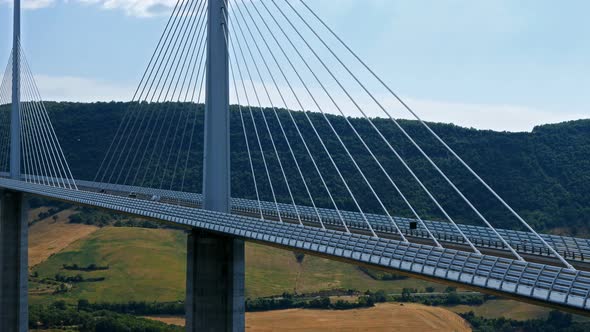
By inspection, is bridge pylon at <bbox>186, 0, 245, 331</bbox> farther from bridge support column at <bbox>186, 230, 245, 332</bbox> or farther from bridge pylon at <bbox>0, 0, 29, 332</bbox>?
bridge pylon at <bbox>0, 0, 29, 332</bbox>

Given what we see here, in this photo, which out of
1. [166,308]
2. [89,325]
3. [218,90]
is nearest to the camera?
[218,90]

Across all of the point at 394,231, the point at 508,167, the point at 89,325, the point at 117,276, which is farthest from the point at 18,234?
the point at 508,167

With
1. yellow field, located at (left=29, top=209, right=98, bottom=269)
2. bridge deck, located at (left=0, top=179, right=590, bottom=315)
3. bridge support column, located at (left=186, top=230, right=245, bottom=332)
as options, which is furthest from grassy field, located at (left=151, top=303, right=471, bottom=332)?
bridge deck, located at (left=0, top=179, right=590, bottom=315)

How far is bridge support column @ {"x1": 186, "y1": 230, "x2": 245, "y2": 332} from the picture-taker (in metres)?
22.1

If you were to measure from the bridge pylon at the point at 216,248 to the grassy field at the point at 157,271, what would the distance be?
35304 mm

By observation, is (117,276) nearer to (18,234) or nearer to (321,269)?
(321,269)

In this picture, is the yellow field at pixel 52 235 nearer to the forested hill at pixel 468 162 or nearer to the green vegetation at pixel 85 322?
the forested hill at pixel 468 162

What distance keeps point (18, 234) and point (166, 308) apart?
17.1 meters

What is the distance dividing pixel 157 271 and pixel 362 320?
18.6 m

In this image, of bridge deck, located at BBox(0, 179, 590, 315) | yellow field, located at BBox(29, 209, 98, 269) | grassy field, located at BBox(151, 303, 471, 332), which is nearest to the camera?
bridge deck, located at BBox(0, 179, 590, 315)

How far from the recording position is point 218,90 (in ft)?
74.6

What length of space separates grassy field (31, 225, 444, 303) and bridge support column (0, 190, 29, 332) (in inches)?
672

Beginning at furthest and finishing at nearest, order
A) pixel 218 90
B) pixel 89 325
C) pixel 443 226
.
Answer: pixel 89 325
pixel 218 90
pixel 443 226

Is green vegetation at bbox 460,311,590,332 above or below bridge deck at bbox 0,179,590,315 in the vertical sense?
below
